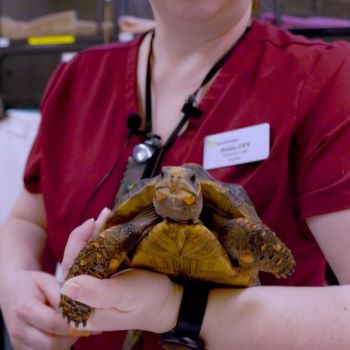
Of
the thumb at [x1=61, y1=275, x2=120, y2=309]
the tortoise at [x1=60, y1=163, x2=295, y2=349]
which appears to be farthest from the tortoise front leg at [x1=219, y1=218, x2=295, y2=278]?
the thumb at [x1=61, y1=275, x2=120, y2=309]

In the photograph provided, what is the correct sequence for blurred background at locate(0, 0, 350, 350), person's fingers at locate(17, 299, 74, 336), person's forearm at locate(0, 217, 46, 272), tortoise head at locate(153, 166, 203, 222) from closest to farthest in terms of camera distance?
tortoise head at locate(153, 166, 203, 222), person's fingers at locate(17, 299, 74, 336), person's forearm at locate(0, 217, 46, 272), blurred background at locate(0, 0, 350, 350)

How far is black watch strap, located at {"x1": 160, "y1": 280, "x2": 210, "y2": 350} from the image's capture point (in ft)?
1.41

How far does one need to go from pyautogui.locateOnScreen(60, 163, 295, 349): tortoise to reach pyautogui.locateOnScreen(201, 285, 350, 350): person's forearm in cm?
2

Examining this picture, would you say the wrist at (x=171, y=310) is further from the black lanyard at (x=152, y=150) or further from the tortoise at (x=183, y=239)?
the black lanyard at (x=152, y=150)

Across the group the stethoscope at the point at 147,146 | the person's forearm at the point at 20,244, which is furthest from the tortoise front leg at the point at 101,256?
the person's forearm at the point at 20,244

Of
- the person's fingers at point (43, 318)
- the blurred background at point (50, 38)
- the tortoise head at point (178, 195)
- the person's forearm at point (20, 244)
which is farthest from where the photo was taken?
the blurred background at point (50, 38)

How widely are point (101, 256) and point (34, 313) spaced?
17cm

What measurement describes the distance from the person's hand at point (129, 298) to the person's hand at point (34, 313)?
0.10 metres

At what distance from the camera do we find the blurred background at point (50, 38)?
1.17 metres

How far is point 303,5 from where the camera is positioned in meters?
1.27

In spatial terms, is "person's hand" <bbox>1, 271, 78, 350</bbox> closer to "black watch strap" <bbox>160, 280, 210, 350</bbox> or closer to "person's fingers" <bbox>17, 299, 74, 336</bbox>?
"person's fingers" <bbox>17, 299, 74, 336</bbox>

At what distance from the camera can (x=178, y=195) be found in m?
0.36

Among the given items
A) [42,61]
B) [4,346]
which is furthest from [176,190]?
[42,61]

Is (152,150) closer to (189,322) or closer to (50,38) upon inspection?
(189,322)
